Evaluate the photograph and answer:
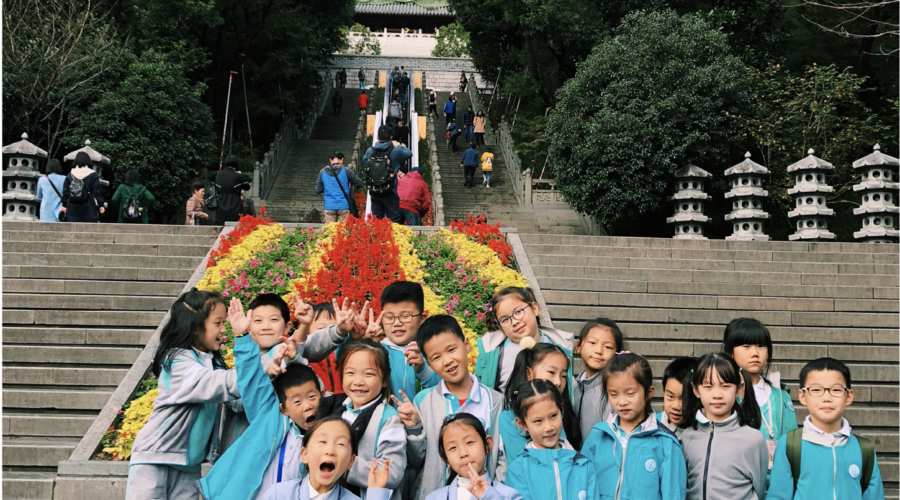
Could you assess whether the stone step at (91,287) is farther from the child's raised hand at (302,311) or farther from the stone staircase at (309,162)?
the stone staircase at (309,162)

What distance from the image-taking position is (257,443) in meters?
3.74

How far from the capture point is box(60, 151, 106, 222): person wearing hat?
10.9m

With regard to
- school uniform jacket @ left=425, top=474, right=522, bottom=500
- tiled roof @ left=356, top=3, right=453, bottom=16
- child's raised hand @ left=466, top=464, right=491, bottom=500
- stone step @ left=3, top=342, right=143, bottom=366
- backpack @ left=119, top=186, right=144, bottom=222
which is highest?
tiled roof @ left=356, top=3, right=453, bottom=16

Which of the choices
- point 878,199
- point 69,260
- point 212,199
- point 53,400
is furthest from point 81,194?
point 878,199

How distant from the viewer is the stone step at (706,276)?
9.51 metres

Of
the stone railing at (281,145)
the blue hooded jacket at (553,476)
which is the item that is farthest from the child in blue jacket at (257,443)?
the stone railing at (281,145)

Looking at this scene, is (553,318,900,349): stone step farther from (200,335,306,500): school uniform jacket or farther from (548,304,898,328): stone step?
(200,335,306,500): school uniform jacket

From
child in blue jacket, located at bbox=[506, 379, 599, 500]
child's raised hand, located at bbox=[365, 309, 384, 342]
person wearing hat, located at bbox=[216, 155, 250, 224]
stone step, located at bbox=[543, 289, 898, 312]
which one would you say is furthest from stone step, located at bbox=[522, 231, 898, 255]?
child in blue jacket, located at bbox=[506, 379, 599, 500]

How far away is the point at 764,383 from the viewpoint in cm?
461

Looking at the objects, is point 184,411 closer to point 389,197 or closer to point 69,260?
point 69,260

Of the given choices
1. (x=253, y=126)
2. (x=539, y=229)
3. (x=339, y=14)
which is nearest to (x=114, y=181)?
(x=253, y=126)

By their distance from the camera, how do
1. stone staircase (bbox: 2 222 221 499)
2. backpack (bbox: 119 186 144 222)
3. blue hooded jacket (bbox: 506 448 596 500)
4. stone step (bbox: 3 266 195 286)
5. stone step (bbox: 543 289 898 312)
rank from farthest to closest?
1. backpack (bbox: 119 186 144 222)
2. stone step (bbox: 3 266 195 286)
3. stone step (bbox: 543 289 898 312)
4. stone staircase (bbox: 2 222 221 499)
5. blue hooded jacket (bbox: 506 448 596 500)

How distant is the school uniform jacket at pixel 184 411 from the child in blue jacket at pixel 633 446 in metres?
1.78

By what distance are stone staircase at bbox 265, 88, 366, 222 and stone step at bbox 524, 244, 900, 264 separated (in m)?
7.90
